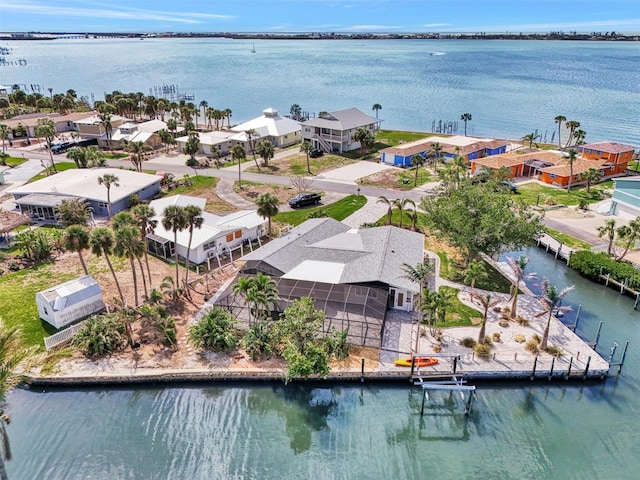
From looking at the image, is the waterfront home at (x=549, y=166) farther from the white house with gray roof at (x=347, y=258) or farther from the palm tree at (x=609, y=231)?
A: the white house with gray roof at (x=347, y=258)

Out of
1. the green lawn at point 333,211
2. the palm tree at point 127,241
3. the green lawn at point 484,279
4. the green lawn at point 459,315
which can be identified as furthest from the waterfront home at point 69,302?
the green lawn at point 484,279

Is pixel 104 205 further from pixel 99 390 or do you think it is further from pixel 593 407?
pixel 593 407

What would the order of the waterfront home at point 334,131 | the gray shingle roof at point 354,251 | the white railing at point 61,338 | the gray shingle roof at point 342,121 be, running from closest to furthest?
the white railing at point 61,338
the gray shingle roof at point 354,251
the gray shingle roof at point 342,121
the waterfront home at point 334,131

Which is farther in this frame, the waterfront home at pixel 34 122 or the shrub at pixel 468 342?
the waterfront home at pixel 34 122

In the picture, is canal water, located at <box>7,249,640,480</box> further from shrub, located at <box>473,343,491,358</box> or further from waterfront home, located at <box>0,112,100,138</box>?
waterfront home, located at <box>0,112,100,138</box>

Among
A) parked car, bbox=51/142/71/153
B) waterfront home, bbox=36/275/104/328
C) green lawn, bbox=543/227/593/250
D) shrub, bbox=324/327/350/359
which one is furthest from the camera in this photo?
parked car, bbox=51/142/71/153

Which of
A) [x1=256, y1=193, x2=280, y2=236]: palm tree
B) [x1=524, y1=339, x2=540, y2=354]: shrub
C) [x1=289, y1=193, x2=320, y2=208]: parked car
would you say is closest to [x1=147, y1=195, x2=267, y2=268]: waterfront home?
[x1=256, y1=193, x2=280, y2=236]: palm tree

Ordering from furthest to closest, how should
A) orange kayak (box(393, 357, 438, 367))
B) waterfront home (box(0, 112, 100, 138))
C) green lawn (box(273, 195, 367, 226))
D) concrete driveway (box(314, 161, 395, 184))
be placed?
waterfront home (box(0, 112, 100, 138))
concrete driveway (box(314, 161, 395, 184))
green lawn (box(273, 195, 367, 226))
orange kayak (box(393, 357, 438, 367))
